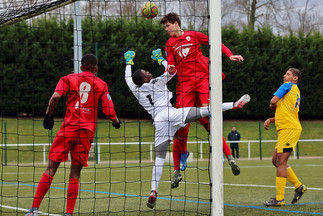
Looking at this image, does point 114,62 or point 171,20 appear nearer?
point 171,20

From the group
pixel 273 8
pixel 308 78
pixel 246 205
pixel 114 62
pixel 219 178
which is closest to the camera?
pixel 219 178

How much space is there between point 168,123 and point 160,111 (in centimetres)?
41

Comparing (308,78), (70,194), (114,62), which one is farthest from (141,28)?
(70,194)

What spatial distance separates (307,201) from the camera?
735cm

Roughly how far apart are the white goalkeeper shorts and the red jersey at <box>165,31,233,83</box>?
0.66 metres

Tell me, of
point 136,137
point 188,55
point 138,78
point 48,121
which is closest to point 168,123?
point 138,78

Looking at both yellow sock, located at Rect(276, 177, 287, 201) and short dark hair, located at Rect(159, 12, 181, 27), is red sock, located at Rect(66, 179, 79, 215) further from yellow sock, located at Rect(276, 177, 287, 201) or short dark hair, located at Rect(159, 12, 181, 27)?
yellow sock, located at Rect(276, 177, 287, 201)

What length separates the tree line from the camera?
76.3 feet

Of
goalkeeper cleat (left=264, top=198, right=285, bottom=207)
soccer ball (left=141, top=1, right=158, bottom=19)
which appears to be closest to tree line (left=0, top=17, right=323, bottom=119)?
soccer ball (left=141, top=1, right=158, bottom=19)

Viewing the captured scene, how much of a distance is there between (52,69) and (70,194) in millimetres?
18881

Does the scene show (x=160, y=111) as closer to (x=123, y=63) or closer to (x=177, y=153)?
(x=177, y=153)

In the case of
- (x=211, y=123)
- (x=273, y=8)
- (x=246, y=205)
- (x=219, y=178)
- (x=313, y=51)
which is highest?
(x=273, y=8)

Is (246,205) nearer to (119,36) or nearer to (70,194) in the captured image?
(70,194)

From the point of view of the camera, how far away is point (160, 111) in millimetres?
7340
